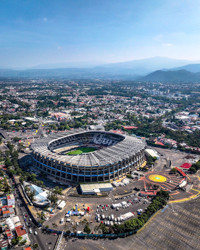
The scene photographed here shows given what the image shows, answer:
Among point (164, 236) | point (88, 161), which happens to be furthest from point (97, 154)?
point (164, 236)

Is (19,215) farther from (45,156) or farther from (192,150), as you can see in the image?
(192,150)

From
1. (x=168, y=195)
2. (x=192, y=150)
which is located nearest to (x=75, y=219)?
(x=168, y=195)

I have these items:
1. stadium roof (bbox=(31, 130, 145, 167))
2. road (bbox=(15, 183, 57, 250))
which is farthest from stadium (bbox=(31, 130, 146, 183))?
road (bbox=(15, 183, 57, 250))

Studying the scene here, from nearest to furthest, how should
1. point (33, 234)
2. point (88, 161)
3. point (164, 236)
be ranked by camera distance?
1. point (33, 234)
2. point (164, 236)
3. point (88, 161)

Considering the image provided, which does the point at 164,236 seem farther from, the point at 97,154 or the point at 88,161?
the point at 97,154

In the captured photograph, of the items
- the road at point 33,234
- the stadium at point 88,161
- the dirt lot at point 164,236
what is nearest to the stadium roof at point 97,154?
the stadium at point 88,161

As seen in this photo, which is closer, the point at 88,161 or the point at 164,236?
the point at 164,236

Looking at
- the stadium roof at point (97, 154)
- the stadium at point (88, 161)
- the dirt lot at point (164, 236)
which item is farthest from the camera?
the stadium roof at point (97, 154)

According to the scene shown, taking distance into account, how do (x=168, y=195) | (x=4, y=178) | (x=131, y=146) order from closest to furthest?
(x=168, y=195) → (x=4, y=178) → (x=131, y=146)

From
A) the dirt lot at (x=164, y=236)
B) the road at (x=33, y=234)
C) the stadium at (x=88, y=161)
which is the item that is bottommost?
the dirt lot at (x=164, y=236)

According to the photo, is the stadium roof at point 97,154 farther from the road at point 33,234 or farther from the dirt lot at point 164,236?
the dirt lot at point 164,236

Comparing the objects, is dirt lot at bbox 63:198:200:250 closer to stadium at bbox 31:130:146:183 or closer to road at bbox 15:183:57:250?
road at bbox 15:183:57:250
